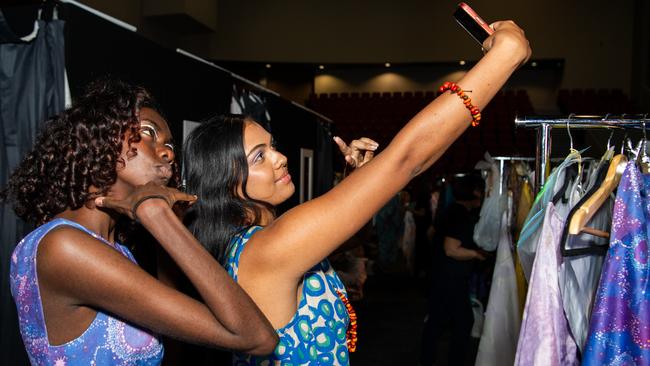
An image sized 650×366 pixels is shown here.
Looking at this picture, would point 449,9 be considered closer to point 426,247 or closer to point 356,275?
point 426,247

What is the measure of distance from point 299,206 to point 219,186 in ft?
1.34

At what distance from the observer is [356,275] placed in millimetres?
2787

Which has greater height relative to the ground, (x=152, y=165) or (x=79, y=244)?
(x=152, y=165)

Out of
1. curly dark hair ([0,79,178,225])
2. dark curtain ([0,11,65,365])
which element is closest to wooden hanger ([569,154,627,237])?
curly dark hair ([0,79,178,225])

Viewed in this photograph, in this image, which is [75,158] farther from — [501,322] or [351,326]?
[501,322]

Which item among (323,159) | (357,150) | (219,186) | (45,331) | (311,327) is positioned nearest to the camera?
(45,331)

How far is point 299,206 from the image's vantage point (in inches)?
36.5

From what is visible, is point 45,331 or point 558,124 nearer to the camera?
point 45,331

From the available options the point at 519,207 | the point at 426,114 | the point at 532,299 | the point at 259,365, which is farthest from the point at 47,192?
the point at 519,207

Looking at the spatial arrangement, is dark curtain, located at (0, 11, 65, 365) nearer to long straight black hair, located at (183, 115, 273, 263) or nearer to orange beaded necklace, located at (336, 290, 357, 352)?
long straight black hair, located at (183, 115, 273, 263)

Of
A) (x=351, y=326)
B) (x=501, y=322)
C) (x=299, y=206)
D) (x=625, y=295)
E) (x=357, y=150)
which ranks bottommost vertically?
(x=501, y=322)

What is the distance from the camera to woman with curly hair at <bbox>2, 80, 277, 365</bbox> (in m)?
0.86

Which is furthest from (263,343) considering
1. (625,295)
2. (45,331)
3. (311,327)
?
(625,295)

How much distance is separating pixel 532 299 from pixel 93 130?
3.60 feet
